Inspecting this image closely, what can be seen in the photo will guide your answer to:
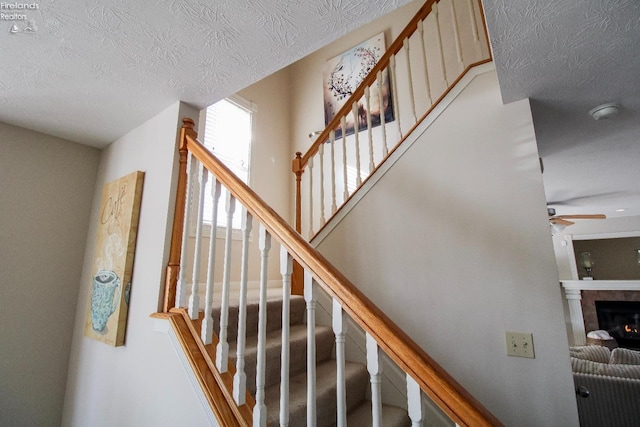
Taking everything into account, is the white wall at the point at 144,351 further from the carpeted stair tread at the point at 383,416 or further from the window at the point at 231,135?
the window at the point at 231,135

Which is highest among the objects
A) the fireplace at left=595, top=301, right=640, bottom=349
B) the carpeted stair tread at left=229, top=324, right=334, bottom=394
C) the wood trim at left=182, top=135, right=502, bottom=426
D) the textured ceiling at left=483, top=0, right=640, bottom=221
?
the textured ceiling at left=483, top=0, right=640, bottom=221

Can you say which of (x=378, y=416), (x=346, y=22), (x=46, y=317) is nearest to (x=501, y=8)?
(x=346, y=22)

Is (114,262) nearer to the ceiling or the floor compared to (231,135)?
nearer to the floor

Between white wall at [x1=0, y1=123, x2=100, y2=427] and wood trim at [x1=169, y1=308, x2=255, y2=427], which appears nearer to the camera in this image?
wood trim at [x1=169, y1=308, x2=255, y2=427]

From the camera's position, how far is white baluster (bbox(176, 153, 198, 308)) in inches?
55.2

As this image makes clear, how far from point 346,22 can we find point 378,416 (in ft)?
4.21

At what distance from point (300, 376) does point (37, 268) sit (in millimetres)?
1713

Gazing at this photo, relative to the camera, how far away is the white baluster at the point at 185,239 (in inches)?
55.2

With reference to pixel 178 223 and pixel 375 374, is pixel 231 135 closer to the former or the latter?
pixel 178 223

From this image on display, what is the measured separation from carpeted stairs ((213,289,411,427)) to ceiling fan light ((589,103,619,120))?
1.98 meters

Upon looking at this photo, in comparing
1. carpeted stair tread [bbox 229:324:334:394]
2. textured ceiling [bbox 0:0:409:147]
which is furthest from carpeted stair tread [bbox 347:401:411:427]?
textured ceiling [bbox 0:0:409:147]

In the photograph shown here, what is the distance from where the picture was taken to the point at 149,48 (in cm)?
123

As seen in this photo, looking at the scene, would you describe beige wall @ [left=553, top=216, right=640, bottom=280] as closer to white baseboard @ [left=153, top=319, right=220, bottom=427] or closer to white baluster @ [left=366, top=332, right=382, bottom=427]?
A: white baluster @ [left=366, top=332, right=382, bottom=427]

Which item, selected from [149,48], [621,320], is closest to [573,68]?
[149,48]
